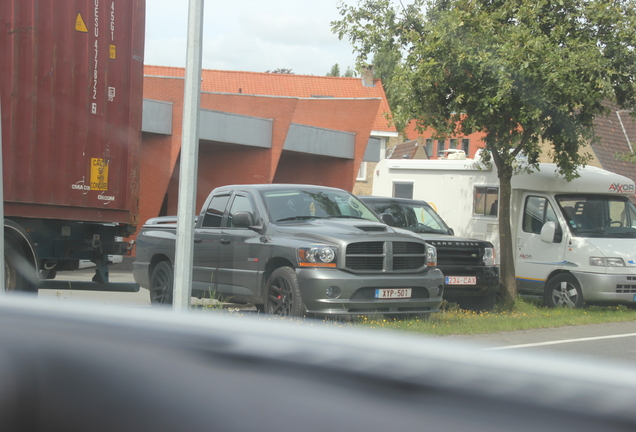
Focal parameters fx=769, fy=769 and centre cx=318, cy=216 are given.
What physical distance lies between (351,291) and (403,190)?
8.38 m

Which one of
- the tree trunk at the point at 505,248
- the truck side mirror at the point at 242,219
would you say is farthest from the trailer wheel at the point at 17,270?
the tree trunk at the point at 505,248

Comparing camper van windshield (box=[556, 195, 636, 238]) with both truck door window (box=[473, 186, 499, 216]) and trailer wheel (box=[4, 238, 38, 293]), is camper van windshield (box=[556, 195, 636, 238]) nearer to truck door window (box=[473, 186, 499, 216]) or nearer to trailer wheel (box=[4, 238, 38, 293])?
truck door window (box=[473, 186, 499, 216])

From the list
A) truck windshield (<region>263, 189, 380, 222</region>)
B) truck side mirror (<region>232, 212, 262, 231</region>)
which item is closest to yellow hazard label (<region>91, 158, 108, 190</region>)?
truck side mirror (<region>232, 212, 262, 231</region>)

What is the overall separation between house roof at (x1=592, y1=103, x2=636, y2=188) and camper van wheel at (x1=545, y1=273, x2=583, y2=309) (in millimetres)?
17340

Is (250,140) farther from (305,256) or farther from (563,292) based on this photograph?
(305,256)

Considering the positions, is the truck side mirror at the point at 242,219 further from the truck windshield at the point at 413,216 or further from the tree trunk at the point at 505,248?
the tree trunk at the point at 505,248

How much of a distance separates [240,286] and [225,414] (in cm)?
881

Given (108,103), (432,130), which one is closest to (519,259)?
(432,130)

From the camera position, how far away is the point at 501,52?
12.4 metres

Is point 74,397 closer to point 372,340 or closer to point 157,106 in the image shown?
point 372,340

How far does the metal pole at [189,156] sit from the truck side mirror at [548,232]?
733 centimetres

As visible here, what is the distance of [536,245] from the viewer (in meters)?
14.7

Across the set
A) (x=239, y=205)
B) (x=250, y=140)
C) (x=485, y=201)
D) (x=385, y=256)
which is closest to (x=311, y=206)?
(x=239, y=205)

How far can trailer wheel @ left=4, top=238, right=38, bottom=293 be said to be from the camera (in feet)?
31.4
